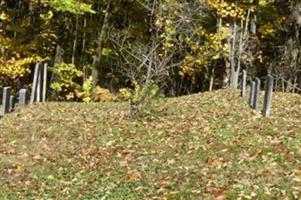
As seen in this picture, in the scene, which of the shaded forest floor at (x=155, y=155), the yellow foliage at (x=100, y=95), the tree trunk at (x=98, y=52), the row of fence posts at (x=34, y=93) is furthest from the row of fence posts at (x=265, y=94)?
the tree trunk at (x=98, y=52)

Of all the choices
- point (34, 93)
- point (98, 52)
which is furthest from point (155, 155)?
point (98, 52)

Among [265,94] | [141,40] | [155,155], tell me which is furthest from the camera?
[141,40]

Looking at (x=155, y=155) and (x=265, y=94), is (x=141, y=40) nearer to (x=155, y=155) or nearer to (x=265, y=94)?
(x=265, y=94)

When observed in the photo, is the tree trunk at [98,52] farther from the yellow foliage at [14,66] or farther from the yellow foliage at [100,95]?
the yellow foliage at [14,66]

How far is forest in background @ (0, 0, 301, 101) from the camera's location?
91.0ft

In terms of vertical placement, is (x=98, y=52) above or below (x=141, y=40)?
below

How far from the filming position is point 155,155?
13.4 metres

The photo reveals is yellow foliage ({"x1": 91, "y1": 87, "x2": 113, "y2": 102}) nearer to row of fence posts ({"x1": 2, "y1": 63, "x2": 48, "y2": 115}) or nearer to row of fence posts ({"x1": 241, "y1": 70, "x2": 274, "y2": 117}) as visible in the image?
row of fence posts ({"x1": 2, "y1": 63, "x2": 48, "y2": 115})

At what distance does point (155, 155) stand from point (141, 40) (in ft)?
71.0

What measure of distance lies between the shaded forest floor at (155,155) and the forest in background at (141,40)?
529cm

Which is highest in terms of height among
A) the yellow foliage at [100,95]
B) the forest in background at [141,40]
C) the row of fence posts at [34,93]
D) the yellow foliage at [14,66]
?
the forest in background at [141,40]

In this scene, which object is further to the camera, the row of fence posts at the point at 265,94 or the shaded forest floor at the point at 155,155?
the row of fence posts at the point at 265,94

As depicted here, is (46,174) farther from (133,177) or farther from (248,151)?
(248,151)

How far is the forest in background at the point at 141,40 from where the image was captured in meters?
27.8
